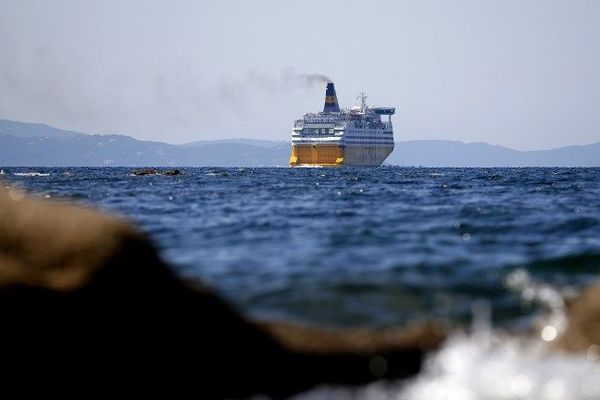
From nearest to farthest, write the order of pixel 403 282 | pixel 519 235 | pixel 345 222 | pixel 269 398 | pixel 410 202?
pixel 269 398, pixel 403 282, pixel 519 235, pixel 345 222, pixel 410 202

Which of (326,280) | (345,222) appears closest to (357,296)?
(326,280)

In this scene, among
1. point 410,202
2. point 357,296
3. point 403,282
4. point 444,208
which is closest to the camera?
point 357,296

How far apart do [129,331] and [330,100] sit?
17373 cm

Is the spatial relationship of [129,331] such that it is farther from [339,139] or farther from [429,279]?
[339,139]

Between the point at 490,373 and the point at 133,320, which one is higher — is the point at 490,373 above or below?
below

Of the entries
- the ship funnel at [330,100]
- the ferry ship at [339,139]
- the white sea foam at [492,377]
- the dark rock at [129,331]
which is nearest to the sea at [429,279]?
the white sea foam at [492,377]

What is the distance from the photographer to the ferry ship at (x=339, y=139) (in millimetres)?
157500

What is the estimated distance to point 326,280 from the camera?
9188 millimetres

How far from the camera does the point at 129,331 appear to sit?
587 centimetres

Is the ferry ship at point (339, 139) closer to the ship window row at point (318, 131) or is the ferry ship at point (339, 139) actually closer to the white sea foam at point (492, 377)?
the ship window row at point (318, 131)

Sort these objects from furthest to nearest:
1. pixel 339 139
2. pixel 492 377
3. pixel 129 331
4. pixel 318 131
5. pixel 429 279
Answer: pixel 318 131 → pixel 339 139 → pixel 429 279 → pixel 492 377 → pixel 129 331

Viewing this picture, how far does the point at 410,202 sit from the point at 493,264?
13.7m

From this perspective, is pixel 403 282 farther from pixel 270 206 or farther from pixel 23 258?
pixel 270 206

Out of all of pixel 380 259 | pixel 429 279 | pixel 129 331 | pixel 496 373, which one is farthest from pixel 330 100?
pixel 129 331
